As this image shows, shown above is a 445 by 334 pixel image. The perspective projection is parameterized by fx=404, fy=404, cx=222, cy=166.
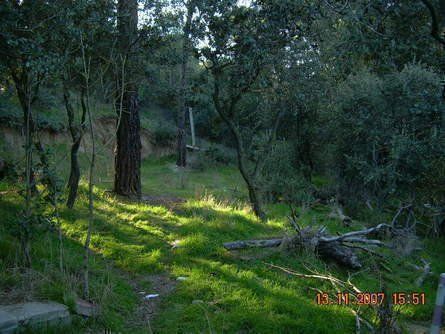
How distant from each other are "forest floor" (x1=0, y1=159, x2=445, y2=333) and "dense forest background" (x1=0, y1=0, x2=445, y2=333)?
0.03 m

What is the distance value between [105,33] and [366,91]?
33.3 feet

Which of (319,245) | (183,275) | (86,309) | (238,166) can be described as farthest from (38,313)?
(238,166)

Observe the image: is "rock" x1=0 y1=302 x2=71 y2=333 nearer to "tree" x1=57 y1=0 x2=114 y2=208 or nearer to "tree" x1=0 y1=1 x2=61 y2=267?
"tree" x1=0 y1=1 x2=61 y2=267

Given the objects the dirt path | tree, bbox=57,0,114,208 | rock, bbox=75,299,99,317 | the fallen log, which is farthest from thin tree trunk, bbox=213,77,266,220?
rock, bbox=75,299,99,317

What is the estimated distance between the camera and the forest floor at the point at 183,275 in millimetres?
4738

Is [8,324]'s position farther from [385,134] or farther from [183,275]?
[385,134]

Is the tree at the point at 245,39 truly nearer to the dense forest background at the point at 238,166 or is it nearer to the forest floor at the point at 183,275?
the dense forest background at the point at 238,166

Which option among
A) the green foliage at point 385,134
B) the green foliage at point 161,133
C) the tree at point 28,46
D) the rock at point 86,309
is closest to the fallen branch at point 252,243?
the rock at point 86,309

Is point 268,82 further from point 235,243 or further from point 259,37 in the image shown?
point 235,243

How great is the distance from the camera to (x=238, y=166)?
409 inches

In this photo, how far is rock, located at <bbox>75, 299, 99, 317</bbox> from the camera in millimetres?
4412

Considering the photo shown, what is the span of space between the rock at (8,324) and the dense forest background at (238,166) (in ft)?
1.71

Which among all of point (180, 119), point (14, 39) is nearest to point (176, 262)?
point (14, 39)

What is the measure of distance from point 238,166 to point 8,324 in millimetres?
7195
